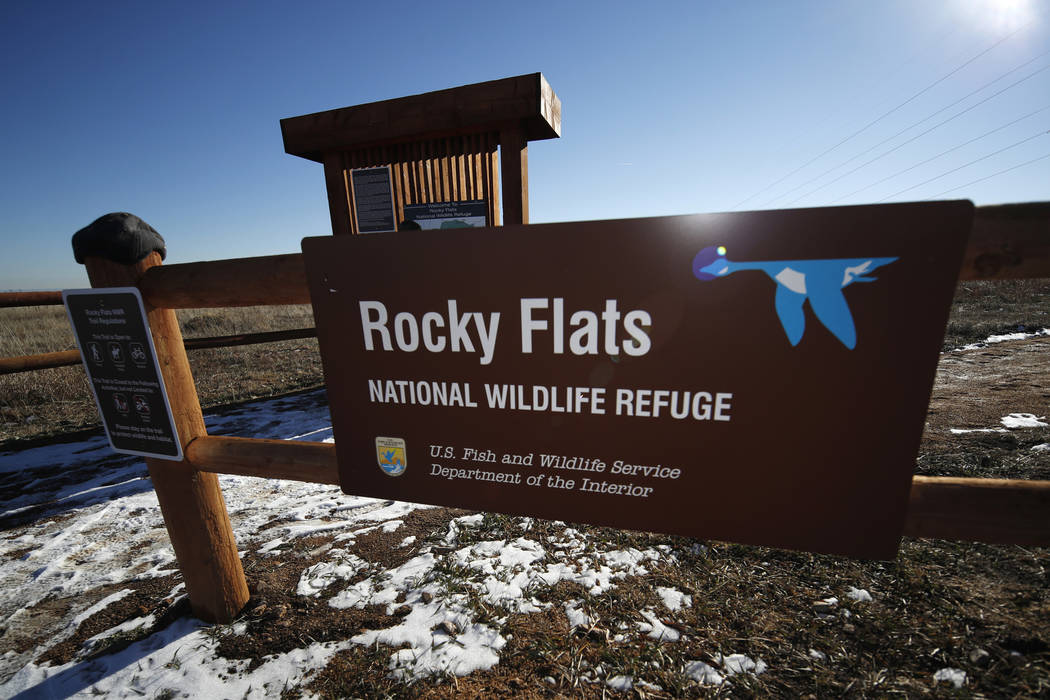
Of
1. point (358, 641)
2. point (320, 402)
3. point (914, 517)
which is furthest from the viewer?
point (320, 402)

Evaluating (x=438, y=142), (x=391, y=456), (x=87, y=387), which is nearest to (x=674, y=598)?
(x=391, y=456)

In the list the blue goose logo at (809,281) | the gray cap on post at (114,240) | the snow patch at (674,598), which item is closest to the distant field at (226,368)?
the gray cap on post at (114,240)

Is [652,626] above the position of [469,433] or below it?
below

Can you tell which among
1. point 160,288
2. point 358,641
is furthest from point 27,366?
point 358,641

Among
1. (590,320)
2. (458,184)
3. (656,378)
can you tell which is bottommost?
(656,378)

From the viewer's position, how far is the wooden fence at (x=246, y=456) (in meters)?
0.95

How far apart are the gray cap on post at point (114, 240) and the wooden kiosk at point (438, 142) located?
2.15 m

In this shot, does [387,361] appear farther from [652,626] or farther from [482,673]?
[652,626]

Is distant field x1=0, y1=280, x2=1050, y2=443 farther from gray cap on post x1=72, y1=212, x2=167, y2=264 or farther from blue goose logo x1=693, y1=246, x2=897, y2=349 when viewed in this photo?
blue goose logo x1=693, y1=246, x2=897, y2=349

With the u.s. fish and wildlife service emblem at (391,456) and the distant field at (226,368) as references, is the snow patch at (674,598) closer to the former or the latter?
the u.s. fish and wildlife service emblem at (391,456)

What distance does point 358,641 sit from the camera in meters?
1.62

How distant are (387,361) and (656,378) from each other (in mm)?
869

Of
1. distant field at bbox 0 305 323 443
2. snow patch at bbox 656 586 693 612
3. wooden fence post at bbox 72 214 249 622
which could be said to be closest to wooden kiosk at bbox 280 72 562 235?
wooden fence post at bbox 72 214 249 622

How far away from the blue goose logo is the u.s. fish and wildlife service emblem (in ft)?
3.69
